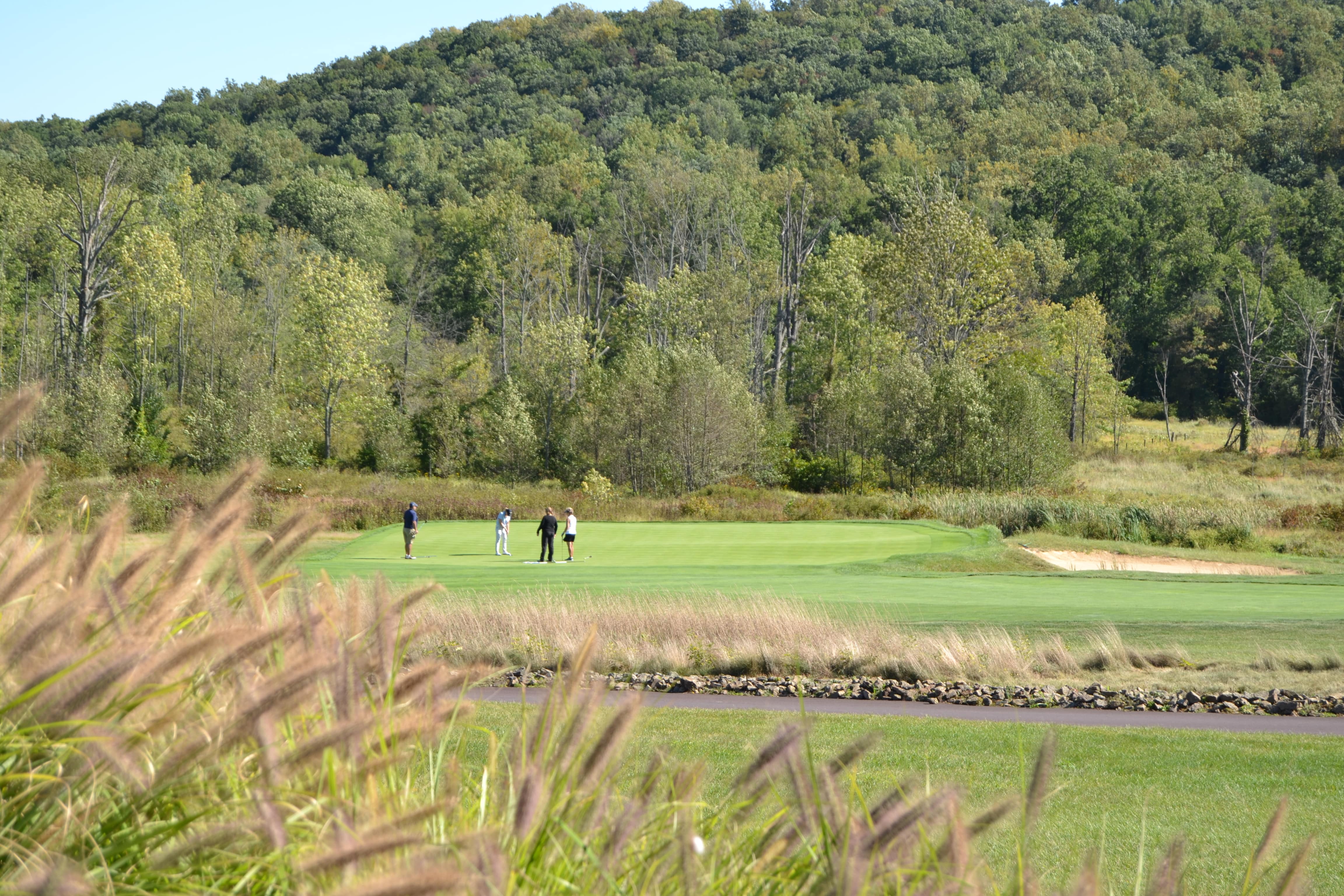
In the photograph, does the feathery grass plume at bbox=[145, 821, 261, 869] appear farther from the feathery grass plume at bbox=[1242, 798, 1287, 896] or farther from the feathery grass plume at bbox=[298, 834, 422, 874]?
the feathery grass plume at bbox=[1242, 798, 1287, 896]

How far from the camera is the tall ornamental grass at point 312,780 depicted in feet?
6.39

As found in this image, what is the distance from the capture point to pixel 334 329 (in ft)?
192

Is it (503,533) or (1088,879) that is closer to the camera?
(1088,879)

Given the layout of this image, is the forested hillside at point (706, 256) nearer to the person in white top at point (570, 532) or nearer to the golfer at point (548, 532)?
the golfer at point (548, 532)

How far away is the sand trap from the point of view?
2873 centimetres

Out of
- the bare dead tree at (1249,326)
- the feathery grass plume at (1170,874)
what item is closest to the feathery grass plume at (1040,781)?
the feathery grass plume at (1170,874)

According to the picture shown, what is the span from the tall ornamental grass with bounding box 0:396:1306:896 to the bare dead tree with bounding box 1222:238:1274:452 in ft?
231

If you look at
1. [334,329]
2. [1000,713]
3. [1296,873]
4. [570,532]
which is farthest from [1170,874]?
[334,329]

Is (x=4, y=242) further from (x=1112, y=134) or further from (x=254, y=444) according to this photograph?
(x=1112, y=134)

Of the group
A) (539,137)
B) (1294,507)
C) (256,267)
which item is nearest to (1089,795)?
(1294,507)

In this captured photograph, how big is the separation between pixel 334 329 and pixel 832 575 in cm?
4051

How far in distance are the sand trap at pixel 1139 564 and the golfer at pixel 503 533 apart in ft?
41.5

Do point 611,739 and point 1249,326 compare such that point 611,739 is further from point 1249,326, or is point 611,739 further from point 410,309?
point 1249,326

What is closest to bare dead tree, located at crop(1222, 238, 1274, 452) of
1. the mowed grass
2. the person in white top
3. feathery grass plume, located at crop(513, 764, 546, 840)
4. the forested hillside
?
the forested hillside
